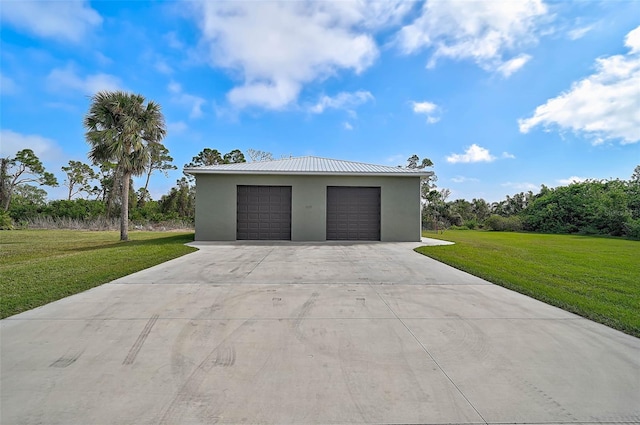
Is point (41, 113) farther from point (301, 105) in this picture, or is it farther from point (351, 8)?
point (351, 8)

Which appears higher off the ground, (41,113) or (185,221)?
(41,113)

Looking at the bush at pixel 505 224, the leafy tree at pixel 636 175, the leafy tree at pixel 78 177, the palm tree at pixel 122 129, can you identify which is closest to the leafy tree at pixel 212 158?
the leafy tree at pixel 78 177

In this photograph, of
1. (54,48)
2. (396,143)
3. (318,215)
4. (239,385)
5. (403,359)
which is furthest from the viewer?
(396,143)

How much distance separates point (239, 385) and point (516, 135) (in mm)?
18447

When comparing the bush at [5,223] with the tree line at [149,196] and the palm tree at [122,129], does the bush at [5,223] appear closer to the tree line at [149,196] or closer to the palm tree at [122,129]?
the tree line at [149,196]

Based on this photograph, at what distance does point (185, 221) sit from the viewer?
25.5 meters

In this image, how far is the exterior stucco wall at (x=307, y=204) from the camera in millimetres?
12422

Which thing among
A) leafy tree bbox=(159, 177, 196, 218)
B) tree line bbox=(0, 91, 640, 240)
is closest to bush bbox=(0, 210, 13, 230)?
tree line bbox=(0, 91, 640, 240)

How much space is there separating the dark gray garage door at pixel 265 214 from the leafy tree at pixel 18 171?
95.9 feet

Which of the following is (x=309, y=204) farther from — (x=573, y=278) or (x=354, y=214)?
A: (x=573, y=278)

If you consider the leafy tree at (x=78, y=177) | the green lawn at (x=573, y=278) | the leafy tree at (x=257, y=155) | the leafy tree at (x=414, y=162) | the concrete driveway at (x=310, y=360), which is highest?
the leafy tree at (x=257, y=155)

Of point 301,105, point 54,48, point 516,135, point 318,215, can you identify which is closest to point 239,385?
point 318,215

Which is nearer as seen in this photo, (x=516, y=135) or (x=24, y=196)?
(x=516, y=135)

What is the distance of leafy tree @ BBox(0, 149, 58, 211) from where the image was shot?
27.7 metres
